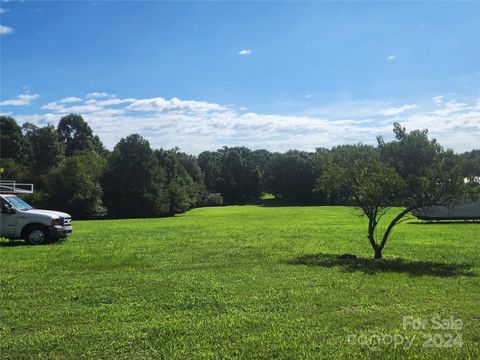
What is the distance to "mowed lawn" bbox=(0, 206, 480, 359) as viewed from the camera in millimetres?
6000

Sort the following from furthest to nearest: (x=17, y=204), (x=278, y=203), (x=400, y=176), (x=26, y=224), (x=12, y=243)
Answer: (x=278, y=203), (x=17, y=204), (x=12, y=243), (x=26, y=224), (x=400, y=176)

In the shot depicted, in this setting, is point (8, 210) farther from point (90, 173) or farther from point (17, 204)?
point (90, 173)

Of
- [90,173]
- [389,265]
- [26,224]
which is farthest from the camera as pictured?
[90,173]

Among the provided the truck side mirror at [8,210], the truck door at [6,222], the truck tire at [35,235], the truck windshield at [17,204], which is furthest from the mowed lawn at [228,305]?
the truck windshield at [17,204]

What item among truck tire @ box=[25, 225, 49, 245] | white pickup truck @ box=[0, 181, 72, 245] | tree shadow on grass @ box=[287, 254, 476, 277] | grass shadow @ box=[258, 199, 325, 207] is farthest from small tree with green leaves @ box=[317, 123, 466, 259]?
grass shadow @ box=[258, 199, 325, 207]

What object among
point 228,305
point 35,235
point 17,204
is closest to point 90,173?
point 17,204

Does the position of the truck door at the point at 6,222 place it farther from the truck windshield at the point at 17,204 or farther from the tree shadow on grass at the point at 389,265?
the tree shadow on grass at the point at 389,265

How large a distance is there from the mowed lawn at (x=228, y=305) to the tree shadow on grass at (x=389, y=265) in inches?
1.6

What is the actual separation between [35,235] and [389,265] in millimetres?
15514

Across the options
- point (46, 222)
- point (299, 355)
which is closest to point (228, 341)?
point (299, 355)

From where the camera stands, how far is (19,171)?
230ft

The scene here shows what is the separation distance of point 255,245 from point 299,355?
14251 mm

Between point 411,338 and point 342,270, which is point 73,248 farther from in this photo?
point 411,338

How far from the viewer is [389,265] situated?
14016 mm
